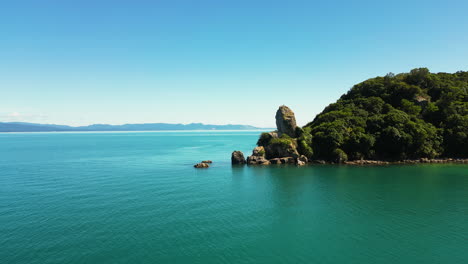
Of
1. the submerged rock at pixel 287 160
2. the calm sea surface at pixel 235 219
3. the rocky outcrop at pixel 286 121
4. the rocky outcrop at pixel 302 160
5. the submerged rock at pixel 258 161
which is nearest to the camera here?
the calm sea surface at pixel 235 219

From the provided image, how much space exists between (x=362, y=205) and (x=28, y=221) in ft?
152

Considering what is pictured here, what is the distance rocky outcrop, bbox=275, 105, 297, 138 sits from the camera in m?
88.9

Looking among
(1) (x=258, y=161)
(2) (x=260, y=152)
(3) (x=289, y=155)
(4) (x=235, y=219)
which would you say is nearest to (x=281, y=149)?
(3) (x=289, y=155)

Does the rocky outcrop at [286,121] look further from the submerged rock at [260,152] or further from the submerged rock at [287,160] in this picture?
the submerged rock at [287,160]

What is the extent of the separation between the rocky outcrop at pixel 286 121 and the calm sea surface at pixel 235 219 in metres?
30.8

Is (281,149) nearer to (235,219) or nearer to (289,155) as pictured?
(289,155)

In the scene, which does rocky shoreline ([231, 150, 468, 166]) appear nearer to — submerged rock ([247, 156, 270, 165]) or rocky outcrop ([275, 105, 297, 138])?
submerged rock ([247, 156, 270, 165])

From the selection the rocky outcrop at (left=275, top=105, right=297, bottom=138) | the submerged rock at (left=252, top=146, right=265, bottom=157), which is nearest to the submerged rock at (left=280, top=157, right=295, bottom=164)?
the submerged rock at (left=252, top=146, right=265, bottom=157)

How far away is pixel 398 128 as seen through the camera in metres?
78.2

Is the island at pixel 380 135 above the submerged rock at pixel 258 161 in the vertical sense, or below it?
above

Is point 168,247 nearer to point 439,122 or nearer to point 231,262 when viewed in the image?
point 231,262

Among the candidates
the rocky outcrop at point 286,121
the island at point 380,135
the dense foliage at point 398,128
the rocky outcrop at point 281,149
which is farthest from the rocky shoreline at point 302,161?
the rocky outcrop at point 286,121

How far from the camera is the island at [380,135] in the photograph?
256 feet

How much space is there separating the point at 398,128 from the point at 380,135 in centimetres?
527
